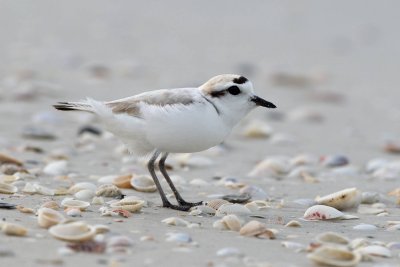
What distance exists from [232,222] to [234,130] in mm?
4228

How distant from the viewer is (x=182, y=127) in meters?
5.02

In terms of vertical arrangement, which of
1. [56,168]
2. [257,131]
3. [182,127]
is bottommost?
[182,127]

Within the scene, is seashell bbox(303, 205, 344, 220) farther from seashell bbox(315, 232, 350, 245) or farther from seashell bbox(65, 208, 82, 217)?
seashell bbox(65, 208, 82, 217)

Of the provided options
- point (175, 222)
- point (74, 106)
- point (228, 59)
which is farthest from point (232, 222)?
point (228, 59)

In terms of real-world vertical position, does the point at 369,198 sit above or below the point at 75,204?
above

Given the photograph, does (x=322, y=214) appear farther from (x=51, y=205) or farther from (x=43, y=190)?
(x=43, y=190)

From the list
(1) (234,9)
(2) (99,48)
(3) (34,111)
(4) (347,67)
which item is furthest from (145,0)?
(3) (34,111)

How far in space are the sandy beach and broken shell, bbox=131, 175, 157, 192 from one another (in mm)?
32

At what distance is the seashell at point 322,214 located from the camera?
505 centimetres

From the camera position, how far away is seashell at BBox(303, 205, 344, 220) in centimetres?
505

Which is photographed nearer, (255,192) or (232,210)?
(232,210)

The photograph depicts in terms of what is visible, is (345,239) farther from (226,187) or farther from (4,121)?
(4,121)

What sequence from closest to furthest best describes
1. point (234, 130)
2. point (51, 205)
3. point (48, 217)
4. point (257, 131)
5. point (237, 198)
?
point (48, 217)
point (51, 205)
point (237, 198)
point (257, 131)
point (234, 130)

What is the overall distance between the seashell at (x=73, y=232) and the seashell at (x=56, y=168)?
2.04 metres
